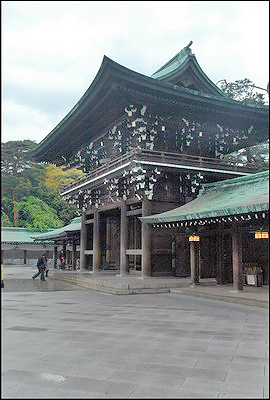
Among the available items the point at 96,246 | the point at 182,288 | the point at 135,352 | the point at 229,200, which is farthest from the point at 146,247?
the point at 135,352

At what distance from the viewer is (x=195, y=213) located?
37.3 ft

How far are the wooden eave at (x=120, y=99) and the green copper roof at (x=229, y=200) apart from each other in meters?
2.47

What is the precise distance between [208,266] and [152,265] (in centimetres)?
273

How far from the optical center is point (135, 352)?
549cm

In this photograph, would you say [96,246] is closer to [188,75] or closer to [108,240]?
[108,240]

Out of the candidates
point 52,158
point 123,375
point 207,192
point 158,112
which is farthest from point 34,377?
point 52,158

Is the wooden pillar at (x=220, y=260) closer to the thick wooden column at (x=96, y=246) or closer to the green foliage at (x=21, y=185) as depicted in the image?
the thick wooden column at (x=96, y=246)

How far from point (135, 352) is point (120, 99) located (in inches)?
509

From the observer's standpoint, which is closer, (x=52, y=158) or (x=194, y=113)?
(x=194, y=113)

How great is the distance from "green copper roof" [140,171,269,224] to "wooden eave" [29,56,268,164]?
97.2 inches

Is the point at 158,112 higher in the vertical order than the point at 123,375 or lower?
higher

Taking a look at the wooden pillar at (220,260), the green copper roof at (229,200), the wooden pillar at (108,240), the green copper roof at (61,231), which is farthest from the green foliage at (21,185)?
the green copper roof at (61,231)

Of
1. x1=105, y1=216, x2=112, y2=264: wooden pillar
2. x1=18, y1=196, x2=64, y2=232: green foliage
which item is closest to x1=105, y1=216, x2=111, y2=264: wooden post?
x1=105, y1=216, x2=112, y2=264: wooden pillar

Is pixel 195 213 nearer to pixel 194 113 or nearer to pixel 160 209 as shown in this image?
pixel 160 209
